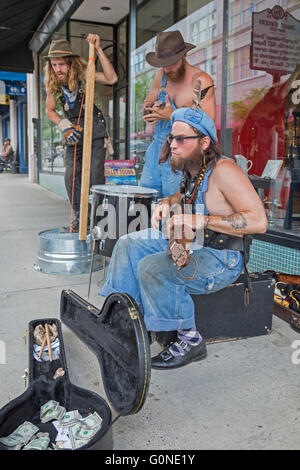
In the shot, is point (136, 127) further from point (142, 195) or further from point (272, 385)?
point (272, 385)

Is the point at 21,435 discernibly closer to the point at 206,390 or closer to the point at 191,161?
the point at 206,390

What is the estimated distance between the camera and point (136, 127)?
7.29 metres

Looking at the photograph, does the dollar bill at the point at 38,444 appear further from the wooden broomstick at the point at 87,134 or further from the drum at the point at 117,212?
the wooden broomstick at the point at 87,134

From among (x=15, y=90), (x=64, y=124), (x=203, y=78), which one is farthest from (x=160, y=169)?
(x=15, y=90)

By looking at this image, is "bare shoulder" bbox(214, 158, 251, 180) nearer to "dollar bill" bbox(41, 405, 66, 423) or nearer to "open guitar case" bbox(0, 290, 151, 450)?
"open guitar case" bbox(0, 290, 151, 450)

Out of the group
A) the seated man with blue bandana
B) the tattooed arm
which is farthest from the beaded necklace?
the tattooed arm

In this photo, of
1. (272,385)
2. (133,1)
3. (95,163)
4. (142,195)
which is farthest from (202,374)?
(133,1)

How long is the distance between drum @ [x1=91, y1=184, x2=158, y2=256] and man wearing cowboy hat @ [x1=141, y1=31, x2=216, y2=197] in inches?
5.5

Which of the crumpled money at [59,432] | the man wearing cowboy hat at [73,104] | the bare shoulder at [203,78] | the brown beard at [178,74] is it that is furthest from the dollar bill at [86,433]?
the man wearing cowboy hat at [73,104]

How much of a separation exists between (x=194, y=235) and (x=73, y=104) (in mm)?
2634

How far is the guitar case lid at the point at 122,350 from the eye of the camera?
1.67 meters

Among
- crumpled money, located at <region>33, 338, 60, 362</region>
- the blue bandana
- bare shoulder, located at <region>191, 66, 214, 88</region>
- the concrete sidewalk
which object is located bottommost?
the concrete sidewalk

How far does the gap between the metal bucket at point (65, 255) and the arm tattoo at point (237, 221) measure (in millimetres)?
2054

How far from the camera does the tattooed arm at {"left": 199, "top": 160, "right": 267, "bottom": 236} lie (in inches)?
82.1
